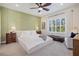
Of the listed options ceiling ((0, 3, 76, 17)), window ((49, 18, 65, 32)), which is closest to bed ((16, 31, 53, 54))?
window ((49, 18, 65, 32))

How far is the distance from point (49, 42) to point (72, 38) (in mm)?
489

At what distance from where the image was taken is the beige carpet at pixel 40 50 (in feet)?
8.15

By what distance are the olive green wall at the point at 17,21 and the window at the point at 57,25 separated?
0.94 ft

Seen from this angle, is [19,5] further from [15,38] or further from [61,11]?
[61,11]

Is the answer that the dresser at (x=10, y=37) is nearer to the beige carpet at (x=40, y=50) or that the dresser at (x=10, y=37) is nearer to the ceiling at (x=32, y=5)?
the beige carpet at (x=40, y=50)

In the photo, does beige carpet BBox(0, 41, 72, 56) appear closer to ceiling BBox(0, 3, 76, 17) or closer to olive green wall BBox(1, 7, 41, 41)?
olive green wall BBox(1, 7, 41, 41)

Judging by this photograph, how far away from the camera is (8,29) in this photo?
2.51 m

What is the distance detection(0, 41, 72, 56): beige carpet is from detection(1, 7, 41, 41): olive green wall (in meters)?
0.23

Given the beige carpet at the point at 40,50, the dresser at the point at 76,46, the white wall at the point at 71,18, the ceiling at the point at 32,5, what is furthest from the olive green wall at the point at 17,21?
the dresser at the point at 76,46

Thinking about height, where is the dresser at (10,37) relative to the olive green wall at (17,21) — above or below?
below

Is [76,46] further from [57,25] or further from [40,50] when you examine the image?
[40,50]

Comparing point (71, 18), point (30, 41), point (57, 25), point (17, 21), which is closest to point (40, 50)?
point (30, 41)

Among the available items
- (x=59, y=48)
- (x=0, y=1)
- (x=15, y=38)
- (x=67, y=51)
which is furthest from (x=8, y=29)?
(x=67, y=51)

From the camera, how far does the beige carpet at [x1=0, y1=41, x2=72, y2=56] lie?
248 centimetres
